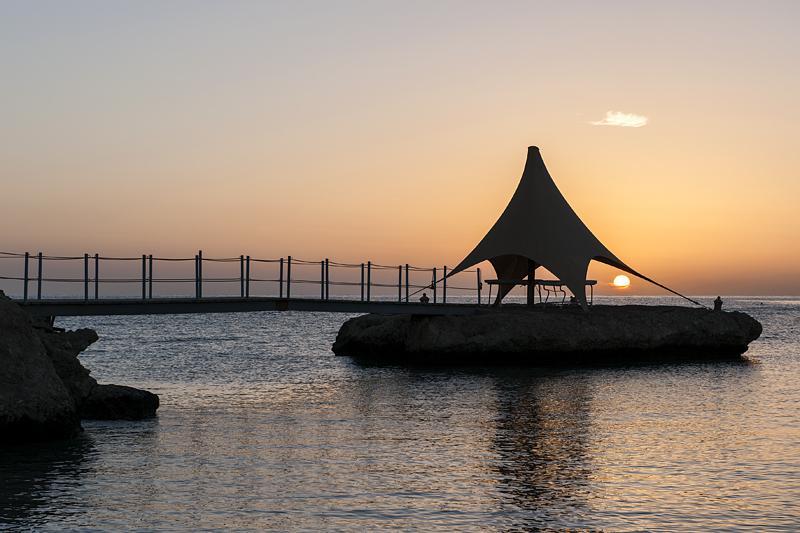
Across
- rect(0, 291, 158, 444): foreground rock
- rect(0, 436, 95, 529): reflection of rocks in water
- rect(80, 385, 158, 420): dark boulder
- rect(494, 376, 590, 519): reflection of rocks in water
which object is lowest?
rect(494, 376, 590, 519): reflection of rocks in water

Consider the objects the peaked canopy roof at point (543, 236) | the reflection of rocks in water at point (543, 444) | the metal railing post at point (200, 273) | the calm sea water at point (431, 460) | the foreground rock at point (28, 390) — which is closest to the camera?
the calm sea water at point (431, 460)

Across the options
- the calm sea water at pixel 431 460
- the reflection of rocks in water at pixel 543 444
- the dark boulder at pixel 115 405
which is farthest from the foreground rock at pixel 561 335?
the dark boulder at pixel 115 405

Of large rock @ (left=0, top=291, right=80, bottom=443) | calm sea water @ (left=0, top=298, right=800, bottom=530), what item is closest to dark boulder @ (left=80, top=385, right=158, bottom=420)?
calm sea water @ (left=0, top=298, right=800, bottom=530)

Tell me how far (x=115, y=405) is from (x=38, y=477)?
6.47 meters

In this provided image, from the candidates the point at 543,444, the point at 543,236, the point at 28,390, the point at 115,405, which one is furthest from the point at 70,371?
the point at 543,236

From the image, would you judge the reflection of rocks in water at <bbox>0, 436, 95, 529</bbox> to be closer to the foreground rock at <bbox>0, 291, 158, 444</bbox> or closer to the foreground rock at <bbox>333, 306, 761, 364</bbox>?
the foreground rock at <bbox>0, 291, 158, 444</bbox>

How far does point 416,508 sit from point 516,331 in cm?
2228

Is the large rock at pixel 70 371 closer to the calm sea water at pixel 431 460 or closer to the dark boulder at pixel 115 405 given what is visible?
the dark boulder at pixel 115 405

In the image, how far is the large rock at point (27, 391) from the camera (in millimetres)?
16922

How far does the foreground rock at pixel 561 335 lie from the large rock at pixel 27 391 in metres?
18.3

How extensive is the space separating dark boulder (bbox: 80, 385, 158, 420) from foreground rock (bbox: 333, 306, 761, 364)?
15.2 m

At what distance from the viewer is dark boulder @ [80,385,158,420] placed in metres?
20.7

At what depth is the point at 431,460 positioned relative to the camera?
16.0 m

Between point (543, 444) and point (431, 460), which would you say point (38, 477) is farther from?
point (543, 444)
